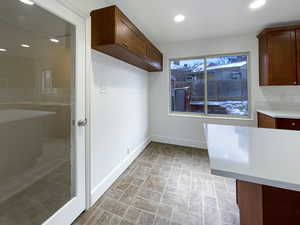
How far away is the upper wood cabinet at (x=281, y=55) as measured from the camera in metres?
2.78

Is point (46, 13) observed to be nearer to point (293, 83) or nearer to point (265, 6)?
point (265, 6)

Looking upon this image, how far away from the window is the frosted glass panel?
9.53 ft

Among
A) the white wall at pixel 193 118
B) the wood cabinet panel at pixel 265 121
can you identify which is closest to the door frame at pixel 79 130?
the white wall at pixel 193 118

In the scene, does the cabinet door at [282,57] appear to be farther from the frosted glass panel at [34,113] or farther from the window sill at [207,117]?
the frosted glass panel at [34,113]

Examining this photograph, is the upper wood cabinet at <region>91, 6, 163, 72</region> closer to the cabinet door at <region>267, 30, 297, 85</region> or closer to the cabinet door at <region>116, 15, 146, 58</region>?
the cabinet door at <region>116, 15, 146, 58</region>

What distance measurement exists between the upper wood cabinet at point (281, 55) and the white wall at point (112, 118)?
2.61m

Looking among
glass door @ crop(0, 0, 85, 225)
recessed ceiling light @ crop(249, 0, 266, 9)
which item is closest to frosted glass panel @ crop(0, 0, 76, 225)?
glass door @ crop(0, 0, 85, 225)

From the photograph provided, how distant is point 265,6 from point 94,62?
2.71 m

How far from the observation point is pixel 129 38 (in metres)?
2.06

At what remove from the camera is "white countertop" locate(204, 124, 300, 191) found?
0.65 meters

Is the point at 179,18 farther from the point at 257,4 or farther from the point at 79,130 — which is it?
the point at 79,130

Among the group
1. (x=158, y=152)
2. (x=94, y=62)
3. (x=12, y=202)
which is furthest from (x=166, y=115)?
(x=12, y=202)

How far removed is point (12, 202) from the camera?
3.66 feet

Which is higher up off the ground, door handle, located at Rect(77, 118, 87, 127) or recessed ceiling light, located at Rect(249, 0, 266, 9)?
recessed ceiling light, located at Rect(249, 0, 266, 9)
